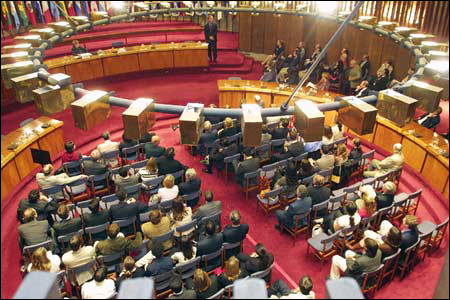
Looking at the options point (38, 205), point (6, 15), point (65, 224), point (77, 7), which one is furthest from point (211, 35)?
point (65, 224)

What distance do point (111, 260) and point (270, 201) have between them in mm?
3089

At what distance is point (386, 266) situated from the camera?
17.3 ft

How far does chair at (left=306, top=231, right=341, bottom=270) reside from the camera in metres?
5.63

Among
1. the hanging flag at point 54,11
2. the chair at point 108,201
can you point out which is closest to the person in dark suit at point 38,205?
the chair at point 108,201

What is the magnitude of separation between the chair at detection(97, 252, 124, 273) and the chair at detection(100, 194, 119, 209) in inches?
42.5

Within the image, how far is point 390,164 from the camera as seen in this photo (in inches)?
284

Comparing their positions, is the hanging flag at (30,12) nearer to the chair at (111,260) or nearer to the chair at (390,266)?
the chair at (111,260)

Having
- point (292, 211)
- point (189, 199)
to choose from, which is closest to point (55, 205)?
point (189, 199)

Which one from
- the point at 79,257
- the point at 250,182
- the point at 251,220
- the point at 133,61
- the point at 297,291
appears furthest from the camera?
the point at 133,61

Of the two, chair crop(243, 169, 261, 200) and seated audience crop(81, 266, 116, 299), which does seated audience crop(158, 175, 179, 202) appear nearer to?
chair crop(243, 169, 261, 200)

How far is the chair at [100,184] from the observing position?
7.21 m

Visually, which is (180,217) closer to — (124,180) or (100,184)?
(124,180)

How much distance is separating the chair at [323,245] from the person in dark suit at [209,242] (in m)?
1.50

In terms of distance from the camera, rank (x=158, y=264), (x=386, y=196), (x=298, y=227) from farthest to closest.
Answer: (x=298, y=227), (x=386, y=196), (x=158, y=264)
